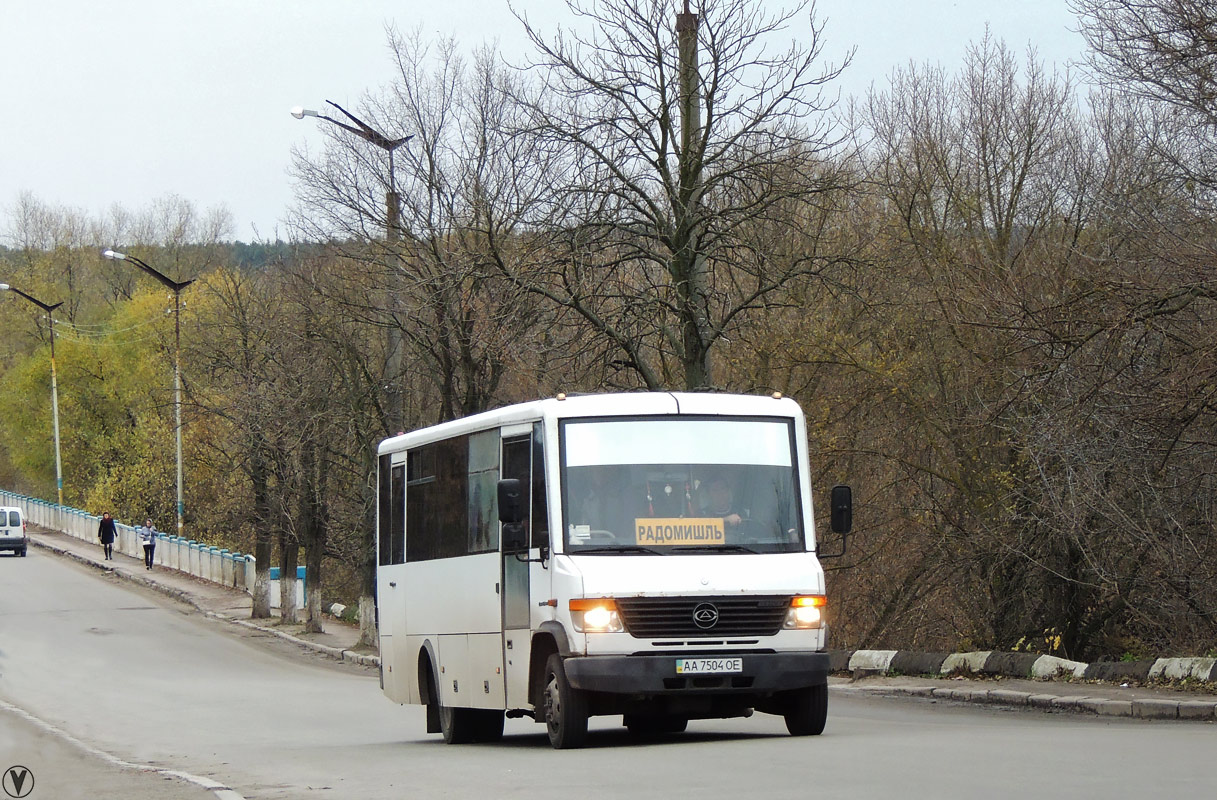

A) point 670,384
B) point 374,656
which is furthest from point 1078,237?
point 374,656

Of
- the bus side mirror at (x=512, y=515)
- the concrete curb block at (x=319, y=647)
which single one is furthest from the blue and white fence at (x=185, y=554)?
the bus side mirror at (x=512, y=515)

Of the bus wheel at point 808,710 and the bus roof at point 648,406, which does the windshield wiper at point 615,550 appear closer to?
the bus roof at point 648,406

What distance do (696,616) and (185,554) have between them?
5010 centimetres

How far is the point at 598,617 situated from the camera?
43.4ft

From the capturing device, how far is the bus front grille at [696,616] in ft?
43.6

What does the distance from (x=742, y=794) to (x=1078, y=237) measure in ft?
66.8

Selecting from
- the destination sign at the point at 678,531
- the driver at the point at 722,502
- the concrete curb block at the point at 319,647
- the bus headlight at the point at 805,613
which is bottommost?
the concrete curb block at the point at 319,647

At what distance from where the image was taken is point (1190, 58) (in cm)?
1794

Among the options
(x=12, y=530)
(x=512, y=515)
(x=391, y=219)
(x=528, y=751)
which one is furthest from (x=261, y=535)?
(x=512, y=515)

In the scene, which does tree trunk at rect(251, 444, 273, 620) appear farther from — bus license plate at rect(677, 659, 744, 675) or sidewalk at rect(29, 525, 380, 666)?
bus license plate at rect(677, 659, 744, 675)

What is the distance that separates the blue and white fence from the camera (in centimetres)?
5497

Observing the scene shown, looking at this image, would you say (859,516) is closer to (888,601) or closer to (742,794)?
(888,601)

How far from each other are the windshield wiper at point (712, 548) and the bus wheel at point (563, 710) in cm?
131

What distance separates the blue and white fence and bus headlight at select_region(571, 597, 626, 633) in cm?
3572
